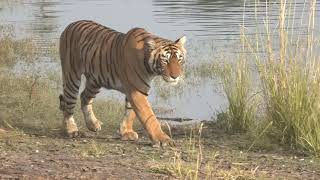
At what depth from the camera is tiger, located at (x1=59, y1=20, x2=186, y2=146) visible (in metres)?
6.48

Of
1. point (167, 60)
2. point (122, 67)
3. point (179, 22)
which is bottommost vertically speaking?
point (179, 22)

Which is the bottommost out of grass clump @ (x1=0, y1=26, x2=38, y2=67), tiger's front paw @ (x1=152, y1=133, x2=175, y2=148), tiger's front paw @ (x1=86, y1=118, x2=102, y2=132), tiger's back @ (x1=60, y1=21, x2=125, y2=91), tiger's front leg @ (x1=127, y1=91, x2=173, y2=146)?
grass clump @ (x1=0, y1=26, x2=38, y2=67)

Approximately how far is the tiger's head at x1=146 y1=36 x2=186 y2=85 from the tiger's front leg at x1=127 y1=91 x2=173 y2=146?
0.32 meters

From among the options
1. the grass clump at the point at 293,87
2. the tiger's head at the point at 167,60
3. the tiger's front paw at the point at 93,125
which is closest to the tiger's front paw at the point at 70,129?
the tiger's front paw at the point at 93,125

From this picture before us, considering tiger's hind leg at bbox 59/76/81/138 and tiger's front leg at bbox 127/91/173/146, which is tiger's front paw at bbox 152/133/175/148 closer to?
tiger's front leg at bbox 127/91/173/146

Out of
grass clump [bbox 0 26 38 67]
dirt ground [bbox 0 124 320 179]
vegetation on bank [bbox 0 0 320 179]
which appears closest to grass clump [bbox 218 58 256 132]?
vegetation on bank [bbox 0 0 320 179]

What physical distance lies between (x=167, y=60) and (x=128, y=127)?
1177mm

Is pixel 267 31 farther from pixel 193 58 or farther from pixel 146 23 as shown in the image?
pixel 146 23

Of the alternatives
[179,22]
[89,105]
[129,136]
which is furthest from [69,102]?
[179,22]

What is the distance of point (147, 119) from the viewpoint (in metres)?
6.61

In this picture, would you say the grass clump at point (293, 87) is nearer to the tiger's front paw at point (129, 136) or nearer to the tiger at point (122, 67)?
the tiger at point (122, 67)

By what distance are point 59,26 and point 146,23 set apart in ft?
9.29

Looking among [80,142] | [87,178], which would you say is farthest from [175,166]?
[80,142]

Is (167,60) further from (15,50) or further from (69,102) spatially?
(15,50)
